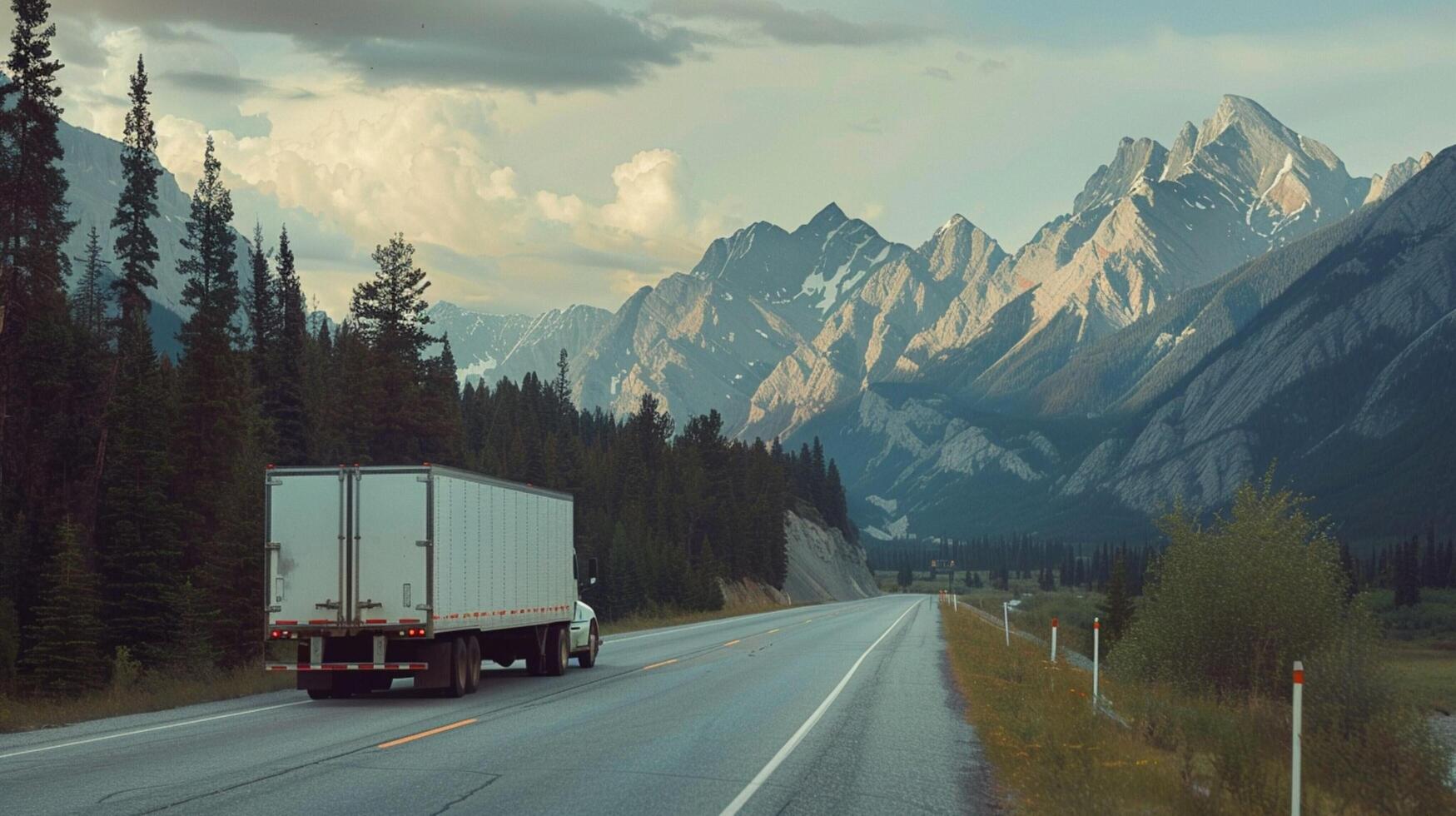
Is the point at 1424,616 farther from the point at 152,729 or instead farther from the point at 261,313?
the point at 152,729

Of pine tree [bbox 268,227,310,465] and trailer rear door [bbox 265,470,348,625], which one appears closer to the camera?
trailer rear door [bbox 265,470,348,625]

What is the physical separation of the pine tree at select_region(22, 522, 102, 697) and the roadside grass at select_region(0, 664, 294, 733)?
9.09 m

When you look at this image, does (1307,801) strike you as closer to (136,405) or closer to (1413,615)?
(136,405)

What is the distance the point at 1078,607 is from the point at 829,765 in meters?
124

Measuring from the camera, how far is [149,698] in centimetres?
2375

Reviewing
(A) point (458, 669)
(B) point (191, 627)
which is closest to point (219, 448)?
(B) point (191, 627)

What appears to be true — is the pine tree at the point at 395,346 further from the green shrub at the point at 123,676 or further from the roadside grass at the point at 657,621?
the green shrub at the point at 123,676

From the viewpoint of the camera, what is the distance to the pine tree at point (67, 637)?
37.4m

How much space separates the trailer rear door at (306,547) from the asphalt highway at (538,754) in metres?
1.60

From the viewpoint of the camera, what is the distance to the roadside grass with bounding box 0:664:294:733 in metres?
20.5

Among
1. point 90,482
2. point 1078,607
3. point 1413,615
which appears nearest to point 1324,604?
point 90,482

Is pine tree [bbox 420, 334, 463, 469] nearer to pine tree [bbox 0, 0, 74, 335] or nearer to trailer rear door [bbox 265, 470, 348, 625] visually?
pine tree [bbox 0, 0, 74, 335]

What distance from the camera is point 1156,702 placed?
23.8 meters

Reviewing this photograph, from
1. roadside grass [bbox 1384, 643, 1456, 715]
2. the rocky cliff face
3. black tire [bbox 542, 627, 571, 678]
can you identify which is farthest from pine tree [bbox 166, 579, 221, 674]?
the rocky cliff face
